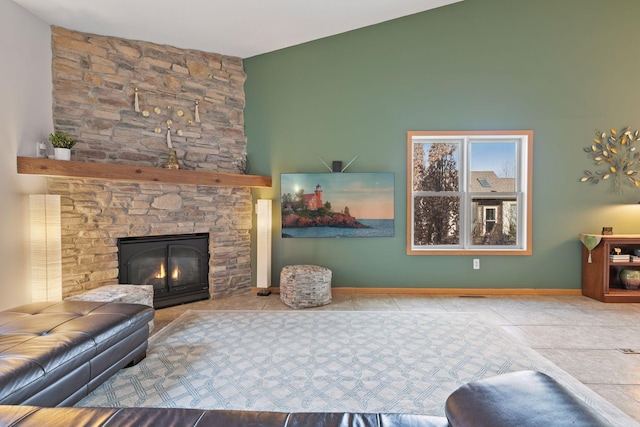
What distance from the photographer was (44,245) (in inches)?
118

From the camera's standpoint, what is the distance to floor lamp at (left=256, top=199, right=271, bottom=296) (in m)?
4.19

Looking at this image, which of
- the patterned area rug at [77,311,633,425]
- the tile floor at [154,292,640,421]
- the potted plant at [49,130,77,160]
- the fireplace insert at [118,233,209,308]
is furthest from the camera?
the fireplace insert at [118,233,209,308]

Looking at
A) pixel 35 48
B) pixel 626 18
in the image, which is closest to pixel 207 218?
pixel 35 48

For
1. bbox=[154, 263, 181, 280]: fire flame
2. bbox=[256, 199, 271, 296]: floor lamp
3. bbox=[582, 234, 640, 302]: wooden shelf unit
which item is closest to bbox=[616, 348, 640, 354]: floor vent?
bbox=[582, 234, 640, 302]: wooden shelf unit

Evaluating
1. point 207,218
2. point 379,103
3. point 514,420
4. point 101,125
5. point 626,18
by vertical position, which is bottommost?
point 514,420

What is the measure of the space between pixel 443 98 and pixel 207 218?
11.8 feet

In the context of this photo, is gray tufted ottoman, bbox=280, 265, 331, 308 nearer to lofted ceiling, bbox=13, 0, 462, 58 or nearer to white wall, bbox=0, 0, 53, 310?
Answer: white wall, bbox=0, 0, 53, 310

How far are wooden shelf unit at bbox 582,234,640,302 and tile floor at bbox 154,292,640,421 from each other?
0.13 metres

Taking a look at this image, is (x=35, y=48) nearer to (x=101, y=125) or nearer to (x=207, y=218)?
(x=101, y=125)

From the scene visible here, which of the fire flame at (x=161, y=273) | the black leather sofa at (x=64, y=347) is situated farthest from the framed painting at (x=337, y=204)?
the black leather sofa at (x=64, y=347)

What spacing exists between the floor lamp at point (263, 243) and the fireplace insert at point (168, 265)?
69cm

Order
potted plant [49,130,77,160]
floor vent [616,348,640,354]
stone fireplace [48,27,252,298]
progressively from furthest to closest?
stone fireplace [48,27,252,298] < potted plant [49,130,77,160] < floor vent [616,348,640,354]

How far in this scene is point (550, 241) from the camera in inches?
A: 169

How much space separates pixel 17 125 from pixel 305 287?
3347 mm
